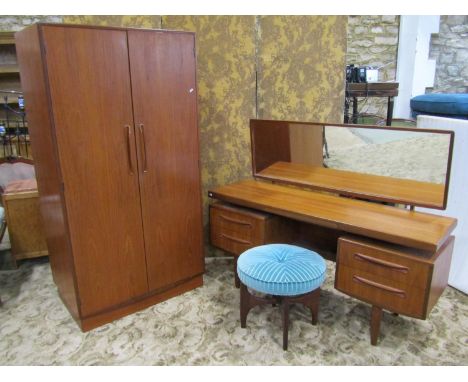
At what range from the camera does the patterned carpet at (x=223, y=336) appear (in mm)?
1833

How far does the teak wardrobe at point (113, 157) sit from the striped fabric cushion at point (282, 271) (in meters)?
0.55

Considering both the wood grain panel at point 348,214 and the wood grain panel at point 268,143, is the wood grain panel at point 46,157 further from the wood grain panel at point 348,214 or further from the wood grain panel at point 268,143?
the wood grain panel at point 268,143

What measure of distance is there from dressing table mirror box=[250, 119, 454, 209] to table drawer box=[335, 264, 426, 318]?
47 centimetres

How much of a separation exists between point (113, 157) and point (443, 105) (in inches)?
161

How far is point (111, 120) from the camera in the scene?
6.15 ft

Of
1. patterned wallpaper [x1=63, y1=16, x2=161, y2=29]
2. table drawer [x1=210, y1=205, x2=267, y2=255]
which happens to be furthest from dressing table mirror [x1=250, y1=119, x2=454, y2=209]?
patterned wallpaper [x1=63, y1=16, x2=161, y2=29]

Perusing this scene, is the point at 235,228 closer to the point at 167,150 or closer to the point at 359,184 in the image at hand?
the point at 167,150

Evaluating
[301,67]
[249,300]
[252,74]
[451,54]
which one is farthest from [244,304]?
[451,54]

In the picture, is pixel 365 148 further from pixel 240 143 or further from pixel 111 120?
pixel 111 120

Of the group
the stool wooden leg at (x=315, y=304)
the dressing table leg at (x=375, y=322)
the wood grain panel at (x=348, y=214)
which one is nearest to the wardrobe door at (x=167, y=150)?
the wood grain panel at (x=348, y=214)

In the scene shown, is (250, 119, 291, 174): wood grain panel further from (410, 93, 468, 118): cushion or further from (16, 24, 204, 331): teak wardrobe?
(410, 93, 468, 118): cushion

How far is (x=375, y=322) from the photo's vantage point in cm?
186

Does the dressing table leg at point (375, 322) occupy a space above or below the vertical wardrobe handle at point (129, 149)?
below

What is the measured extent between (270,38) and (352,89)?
2.16 meters
